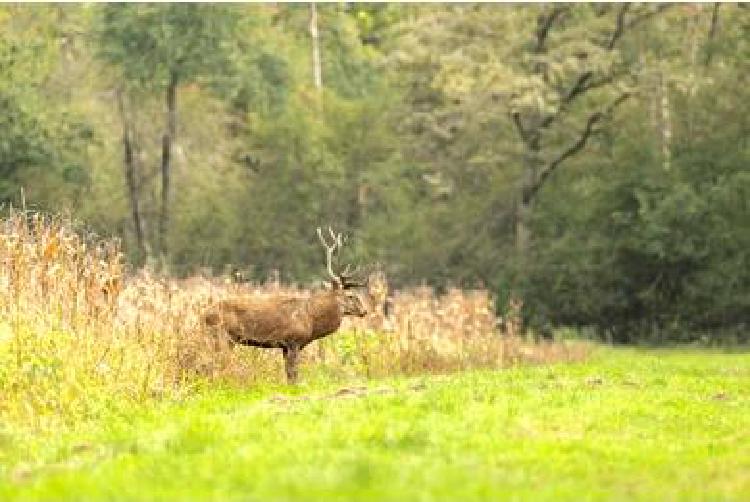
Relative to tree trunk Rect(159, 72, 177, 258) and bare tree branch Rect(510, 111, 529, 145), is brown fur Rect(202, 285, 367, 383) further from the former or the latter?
tree trunk Rect(159, 72, 177, 258)

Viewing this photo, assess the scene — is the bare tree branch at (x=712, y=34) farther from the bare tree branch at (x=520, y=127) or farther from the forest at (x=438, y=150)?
the bare tree branch at (x=520, y=127)

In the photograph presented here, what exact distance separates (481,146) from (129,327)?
1212 inches

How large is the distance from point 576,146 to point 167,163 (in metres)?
15.0

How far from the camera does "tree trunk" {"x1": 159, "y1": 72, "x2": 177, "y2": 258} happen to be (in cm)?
4831

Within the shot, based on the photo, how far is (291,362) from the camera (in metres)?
16.9

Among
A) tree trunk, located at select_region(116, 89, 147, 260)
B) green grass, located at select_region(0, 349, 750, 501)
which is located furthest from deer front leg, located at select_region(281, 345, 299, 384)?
tree trunk, located at select_region(116, 89, 147, 260)

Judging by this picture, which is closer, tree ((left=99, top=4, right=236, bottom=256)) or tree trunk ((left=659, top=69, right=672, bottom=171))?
tree trunk ((left=659, top=69, right=672, bottom=171))

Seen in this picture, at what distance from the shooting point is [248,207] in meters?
50.4

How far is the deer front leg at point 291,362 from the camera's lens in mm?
16859

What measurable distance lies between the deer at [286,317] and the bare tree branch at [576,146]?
26757 millimetres

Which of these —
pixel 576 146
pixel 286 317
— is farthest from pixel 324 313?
pixel 576 146

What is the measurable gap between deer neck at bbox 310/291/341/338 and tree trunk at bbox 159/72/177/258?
3166cm

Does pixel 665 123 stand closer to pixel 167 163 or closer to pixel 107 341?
pixel 167 163

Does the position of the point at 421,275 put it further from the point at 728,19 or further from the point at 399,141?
the point at 728,19
